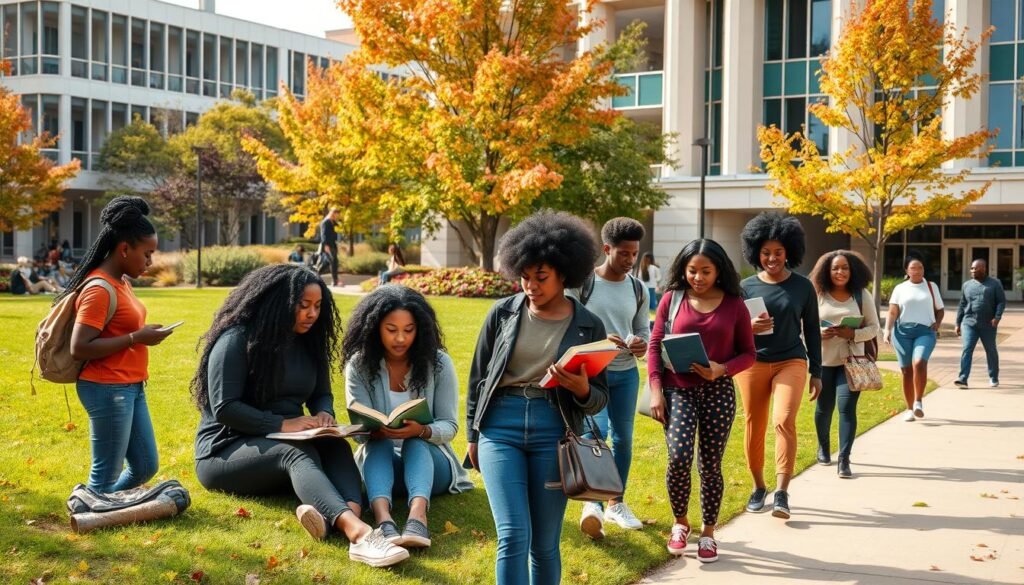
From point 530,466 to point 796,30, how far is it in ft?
114

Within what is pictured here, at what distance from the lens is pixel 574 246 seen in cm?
486

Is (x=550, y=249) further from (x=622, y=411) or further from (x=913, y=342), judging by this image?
(x=913, y=342)

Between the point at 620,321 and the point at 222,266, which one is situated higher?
the point at 222,266

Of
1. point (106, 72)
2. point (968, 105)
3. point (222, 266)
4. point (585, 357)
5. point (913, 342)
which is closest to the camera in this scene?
point (585, 357)

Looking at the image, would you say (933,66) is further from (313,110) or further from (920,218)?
(313,110)

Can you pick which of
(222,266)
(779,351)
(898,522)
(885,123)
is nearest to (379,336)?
(779,351)

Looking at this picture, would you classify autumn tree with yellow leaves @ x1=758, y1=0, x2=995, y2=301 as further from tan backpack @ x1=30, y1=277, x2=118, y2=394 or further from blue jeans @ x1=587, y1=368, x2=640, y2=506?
tan backpack @ x1=30, y1=277, x2=118, y2=394

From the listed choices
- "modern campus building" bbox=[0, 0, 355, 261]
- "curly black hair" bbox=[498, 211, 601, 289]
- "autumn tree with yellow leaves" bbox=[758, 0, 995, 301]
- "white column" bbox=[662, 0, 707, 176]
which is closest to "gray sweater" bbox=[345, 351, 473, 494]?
"curly black hair" bbox=[498, 211, 601, 289]

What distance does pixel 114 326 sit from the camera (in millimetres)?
5777

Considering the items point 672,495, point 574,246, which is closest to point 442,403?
point 672,495

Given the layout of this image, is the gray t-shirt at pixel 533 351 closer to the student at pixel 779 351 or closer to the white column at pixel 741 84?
the student at pixel 779 351

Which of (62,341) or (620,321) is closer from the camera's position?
(62,341)

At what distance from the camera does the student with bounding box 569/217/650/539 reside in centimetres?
675

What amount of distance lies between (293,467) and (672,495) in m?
2.20
